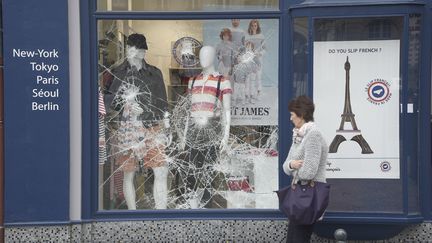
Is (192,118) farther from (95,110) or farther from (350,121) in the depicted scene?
(350,121)

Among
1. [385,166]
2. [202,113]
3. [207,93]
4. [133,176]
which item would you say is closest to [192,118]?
[202,113]

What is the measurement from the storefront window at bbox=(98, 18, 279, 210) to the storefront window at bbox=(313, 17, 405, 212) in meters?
0.61

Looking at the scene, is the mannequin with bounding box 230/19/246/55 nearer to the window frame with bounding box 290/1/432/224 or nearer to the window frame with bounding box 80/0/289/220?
the window frame with bounding box 80/0/289/220

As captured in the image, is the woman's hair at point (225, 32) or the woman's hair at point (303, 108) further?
the woman's hair at point (225, 32)

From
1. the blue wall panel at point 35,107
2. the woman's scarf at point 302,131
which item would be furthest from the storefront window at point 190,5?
the woman's scarf at point 302,131

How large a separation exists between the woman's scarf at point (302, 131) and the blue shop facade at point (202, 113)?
41.5 inches

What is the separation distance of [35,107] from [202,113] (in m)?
1.76

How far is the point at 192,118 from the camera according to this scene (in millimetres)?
7242

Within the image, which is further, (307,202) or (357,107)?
(357,107)

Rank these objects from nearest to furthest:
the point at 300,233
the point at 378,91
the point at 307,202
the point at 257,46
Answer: the point at 307,202 → the point at 300,233 → the point at 378,91 → the point at 257,46

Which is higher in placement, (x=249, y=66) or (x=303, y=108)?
(x=249, y=66)

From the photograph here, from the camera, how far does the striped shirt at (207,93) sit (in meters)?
7.21

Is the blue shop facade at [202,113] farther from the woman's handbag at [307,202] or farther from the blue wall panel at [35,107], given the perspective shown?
the woman's handbag at [307,202]

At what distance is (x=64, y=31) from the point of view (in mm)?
6719
